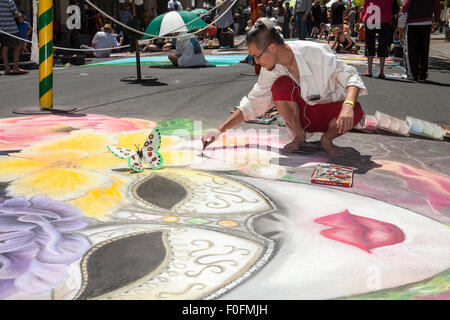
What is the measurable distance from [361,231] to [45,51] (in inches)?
154

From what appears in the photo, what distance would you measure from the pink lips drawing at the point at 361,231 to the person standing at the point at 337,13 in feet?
33.1

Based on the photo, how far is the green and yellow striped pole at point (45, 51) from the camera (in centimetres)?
486

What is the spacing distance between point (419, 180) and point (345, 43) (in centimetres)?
1026

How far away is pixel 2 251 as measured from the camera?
6.61 ft

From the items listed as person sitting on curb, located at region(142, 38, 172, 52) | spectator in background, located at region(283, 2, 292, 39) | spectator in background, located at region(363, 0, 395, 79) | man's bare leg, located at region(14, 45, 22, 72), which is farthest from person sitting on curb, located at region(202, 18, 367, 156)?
spectator in background, located at region(283, 2, 292, 39)

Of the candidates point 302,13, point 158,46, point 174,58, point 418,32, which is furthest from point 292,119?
point 158,46

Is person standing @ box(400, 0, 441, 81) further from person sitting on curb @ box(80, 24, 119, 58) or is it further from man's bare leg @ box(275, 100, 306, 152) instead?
person sitting on curb @ box(80, 24, 119, 58)

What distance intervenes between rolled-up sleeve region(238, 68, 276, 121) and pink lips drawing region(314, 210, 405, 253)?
1.18 meters

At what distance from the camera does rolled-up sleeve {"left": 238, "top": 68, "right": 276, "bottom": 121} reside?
11.2 feet

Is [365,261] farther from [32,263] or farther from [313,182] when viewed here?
[32,263]

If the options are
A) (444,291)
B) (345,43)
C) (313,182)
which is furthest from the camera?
(345,43)

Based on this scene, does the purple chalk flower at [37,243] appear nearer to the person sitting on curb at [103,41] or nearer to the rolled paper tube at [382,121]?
the rolled paper tube at [382,121]

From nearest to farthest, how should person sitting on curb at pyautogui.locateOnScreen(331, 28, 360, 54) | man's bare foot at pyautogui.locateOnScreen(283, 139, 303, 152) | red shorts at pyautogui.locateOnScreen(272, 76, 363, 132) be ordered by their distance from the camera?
red shorts at pyautogui.locateOnScreen(272, 76, 363, 132), man's bare foot at pyautogui.locateOnScreen(283, 139, 303, 152), person sitting on curb at pyautogui.locateOnScreen(331, 28, 360, 54)
